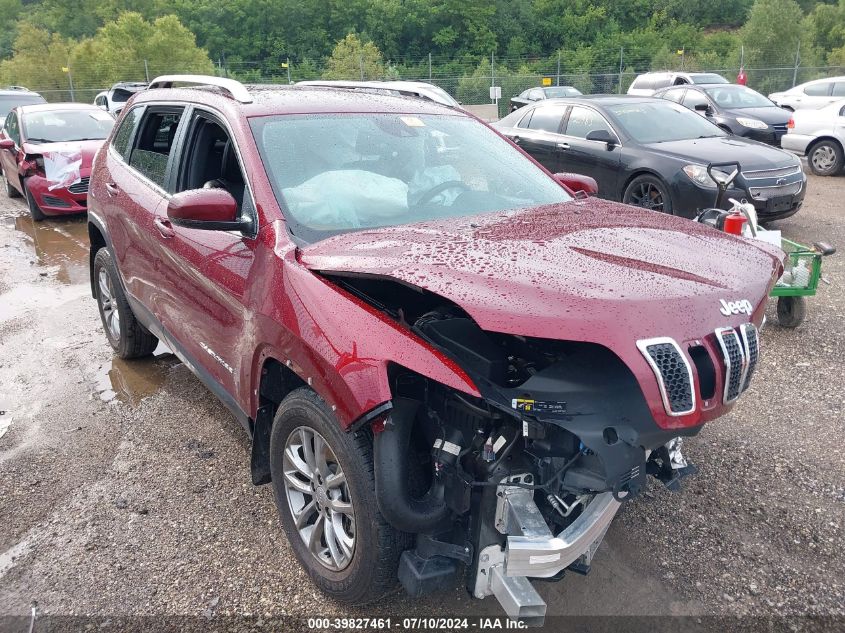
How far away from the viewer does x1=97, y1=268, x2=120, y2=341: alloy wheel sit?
511cm

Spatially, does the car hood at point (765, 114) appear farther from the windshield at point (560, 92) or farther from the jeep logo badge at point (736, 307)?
the jeep logo badge at point (736, 307)

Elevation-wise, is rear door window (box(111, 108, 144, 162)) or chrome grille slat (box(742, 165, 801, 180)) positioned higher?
rear door window (box(111, 108, 144, 162))

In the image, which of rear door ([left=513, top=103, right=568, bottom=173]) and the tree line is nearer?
rear door ([left=513, top=103, right=568, bottom=173])

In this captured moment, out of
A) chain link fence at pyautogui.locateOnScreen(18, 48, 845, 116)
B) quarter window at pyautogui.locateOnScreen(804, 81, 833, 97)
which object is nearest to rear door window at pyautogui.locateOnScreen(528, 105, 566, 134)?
quarter window at pyautogui.locateOnScreen(804, 81, 833, 97)

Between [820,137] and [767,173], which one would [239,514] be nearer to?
[767,173]

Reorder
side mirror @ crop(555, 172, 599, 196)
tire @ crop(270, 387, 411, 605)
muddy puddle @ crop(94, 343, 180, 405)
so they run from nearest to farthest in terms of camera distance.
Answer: tire @ crop(270, 387, 411, 605), side mirror @ crop(555, 172, 599, 196), muddy puddle @ crop(94, 343, 180, 405)

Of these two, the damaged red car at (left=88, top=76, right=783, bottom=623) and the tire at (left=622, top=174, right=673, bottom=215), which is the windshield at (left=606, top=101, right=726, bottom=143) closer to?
the tire at (left=622, top=174, right=673, bottom=215)

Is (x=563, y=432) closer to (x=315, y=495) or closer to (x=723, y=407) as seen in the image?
(x=723, y=407)

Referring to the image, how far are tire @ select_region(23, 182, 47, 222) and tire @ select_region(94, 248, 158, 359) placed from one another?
6409mm

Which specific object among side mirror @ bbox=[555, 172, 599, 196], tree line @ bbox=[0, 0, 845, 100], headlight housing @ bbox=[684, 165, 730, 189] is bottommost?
headlight housing @ bbox=[684, 165, 730, 189]

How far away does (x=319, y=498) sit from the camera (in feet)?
8.68

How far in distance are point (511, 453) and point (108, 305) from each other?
13.5ft

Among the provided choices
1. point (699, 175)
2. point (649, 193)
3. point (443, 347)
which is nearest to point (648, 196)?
point (649, 193)

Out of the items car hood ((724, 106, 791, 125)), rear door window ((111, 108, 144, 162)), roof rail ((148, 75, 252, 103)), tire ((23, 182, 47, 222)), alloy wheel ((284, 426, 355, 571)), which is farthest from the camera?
car hood ((724, 106, 791, 125))
